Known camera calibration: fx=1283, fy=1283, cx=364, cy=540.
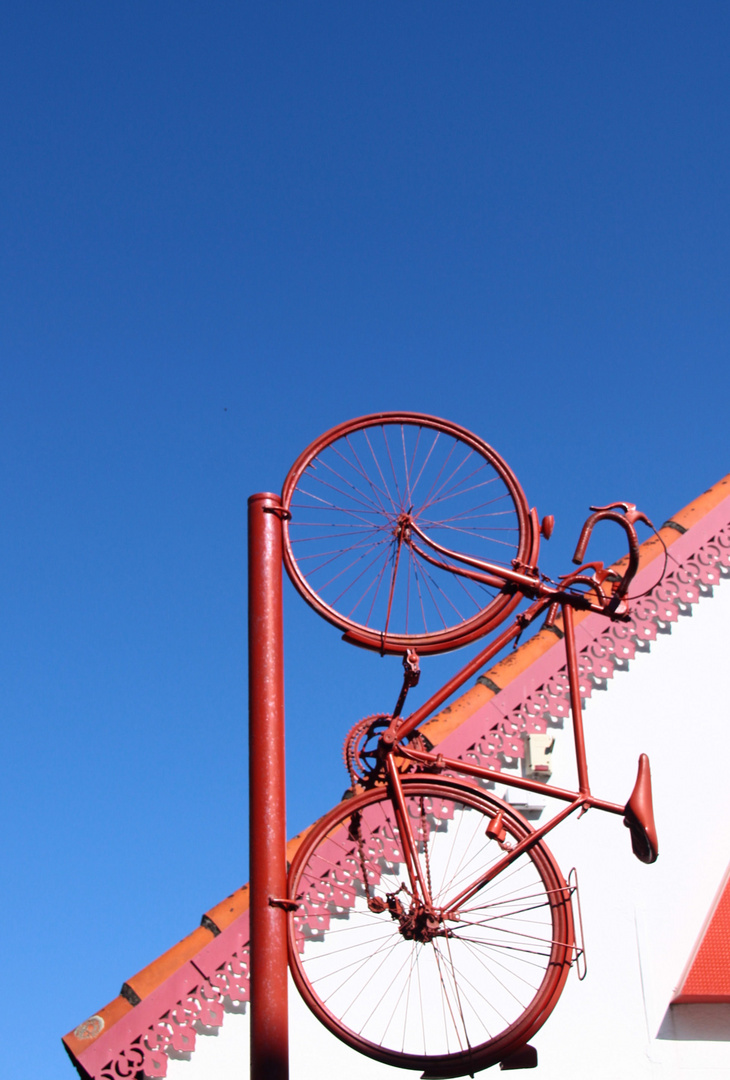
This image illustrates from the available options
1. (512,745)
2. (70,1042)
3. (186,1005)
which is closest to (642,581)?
(512,745)

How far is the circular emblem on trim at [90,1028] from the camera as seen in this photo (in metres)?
7.03

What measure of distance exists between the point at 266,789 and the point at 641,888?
4.28 m

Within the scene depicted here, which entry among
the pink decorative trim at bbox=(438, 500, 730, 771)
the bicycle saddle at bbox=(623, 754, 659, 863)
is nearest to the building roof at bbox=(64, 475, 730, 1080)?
the pink decorative trim at bbox=(438, 500, 730, 771)

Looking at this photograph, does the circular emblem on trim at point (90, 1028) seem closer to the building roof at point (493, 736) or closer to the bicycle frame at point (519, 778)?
the building roof at point (493, 736)

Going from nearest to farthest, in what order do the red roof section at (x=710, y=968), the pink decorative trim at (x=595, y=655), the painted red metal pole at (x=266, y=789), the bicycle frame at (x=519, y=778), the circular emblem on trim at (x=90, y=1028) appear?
the painted red metal pole at (x=266, y=789)
the bicycle frame at (x=519, y=778)
the circular emblem on trim at (x=90, y=1028)
the red roof section at (x=710, y=968)
the pink decorative trim at (x=595, y=655)

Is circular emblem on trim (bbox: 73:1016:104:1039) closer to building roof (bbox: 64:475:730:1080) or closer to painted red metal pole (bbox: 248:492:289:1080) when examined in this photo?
building roof (bbox: 64:475:730:1080)

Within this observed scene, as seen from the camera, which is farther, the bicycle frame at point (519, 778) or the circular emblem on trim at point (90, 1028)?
the circular emblem on trim at point (90, 1028)

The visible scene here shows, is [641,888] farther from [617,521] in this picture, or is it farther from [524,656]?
[617,521]

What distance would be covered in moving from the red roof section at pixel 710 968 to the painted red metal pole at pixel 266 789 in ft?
13.1

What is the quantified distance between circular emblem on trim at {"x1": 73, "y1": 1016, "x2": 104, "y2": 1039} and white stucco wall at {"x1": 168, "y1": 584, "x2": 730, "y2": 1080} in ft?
1.49

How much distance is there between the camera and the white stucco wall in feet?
24.2

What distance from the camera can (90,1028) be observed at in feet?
23.2

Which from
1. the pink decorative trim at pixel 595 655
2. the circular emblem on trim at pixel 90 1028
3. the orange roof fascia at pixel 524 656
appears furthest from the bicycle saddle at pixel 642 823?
the circular emblem on trim at pixel 90 1028

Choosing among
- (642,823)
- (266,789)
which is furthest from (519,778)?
(266,789)
